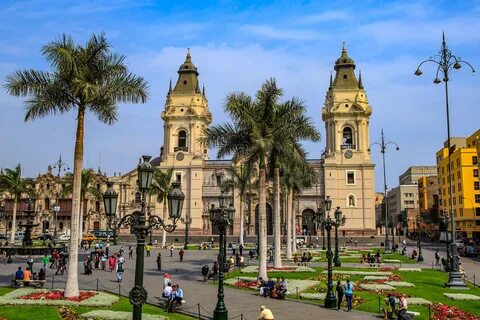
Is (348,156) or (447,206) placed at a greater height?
(348,156)

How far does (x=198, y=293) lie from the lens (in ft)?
80.3

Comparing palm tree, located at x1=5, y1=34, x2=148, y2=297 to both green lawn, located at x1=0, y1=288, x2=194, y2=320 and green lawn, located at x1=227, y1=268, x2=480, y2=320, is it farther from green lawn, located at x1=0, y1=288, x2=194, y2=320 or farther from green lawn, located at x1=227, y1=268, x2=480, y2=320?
green lawn, located at x1=227, y1=268, x2=480, y2=320

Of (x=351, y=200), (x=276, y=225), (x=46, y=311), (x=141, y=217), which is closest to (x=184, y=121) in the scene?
(x=351, y=200)

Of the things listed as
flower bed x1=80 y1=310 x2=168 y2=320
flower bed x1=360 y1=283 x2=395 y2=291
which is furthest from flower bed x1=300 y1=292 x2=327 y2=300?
flower bed x1=80 y1=310 x2=168 y2=320

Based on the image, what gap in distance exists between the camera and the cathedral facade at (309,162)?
7638cm

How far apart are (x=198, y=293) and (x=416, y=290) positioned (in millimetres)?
11119

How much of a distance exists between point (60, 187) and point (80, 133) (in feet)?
244

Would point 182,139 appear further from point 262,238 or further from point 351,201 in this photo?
point 262,238

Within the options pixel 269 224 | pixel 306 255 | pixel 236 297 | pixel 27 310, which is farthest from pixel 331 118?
pixel 27 310

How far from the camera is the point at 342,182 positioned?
77000 millimetres

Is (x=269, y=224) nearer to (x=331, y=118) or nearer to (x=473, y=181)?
(x=331, y=118)

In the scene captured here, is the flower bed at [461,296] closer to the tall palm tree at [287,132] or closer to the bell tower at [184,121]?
the tall palm tree at [287,132]

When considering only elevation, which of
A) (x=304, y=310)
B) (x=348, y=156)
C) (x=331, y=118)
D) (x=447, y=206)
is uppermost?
(x=331, y=118)

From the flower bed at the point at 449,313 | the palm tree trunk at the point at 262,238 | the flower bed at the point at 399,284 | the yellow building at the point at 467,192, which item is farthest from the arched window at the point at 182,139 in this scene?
the flower bed at the point at 449,313
